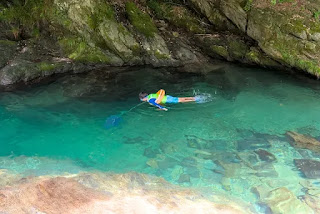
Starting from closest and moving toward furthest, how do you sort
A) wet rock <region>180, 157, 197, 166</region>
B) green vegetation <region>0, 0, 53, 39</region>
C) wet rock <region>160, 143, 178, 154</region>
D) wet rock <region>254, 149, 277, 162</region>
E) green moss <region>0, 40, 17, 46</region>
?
wet rock <region>180, 157, 197, 166</region> → wet rock <region>254, 149, 277, 162</region> → wet rock <region>160, 143, 178, 154</region> → green moss <region>0, 40, 17, 46</region> → green vegetation <region>0, 0, 53, 39</region>

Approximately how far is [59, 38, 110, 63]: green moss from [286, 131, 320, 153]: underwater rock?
8.23 m

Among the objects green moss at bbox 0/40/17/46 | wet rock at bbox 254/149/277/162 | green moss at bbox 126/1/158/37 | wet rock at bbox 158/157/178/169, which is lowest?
wet rock at bbox 158/157/178/169

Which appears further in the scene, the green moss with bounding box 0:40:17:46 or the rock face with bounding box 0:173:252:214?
the green moss with bounding box 0:40:17:46

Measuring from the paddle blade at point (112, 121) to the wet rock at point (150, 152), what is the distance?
61.7 inches

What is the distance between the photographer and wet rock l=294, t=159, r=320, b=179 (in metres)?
6.94

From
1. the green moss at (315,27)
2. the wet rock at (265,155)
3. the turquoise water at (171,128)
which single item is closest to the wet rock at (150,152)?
the turquoise water at (171,128)

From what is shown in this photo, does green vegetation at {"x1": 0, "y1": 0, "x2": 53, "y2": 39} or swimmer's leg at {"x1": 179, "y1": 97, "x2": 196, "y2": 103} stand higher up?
green vegetation at {"x1": 0, "y1": 0, "x2": 53, "y2": 39}

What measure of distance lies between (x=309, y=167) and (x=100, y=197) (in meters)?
5.02

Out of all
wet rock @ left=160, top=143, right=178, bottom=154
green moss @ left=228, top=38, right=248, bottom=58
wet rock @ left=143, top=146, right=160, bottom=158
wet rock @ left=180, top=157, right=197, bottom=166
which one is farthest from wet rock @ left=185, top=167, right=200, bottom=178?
green moss @ left=228, top=38, right=248, bottom=58

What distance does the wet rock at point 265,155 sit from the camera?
7.52 m

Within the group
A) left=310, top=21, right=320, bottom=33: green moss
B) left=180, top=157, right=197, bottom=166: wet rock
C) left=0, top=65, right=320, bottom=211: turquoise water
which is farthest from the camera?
left=310, top=21, right=320, bottom=33: green moss

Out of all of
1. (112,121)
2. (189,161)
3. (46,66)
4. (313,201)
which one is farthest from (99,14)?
(313,201)

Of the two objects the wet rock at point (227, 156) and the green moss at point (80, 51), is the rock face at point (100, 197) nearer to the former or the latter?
the wet rock at point (227, 156)

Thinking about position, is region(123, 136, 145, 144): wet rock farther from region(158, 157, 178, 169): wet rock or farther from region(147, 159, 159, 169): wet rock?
region(158, 157, 178, 169): wet rock
